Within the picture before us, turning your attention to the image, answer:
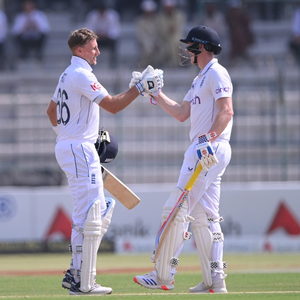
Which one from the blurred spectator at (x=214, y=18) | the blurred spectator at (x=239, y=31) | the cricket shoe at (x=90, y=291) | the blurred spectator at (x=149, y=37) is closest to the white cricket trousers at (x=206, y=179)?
the cricket shoe at (x=90, y=291)

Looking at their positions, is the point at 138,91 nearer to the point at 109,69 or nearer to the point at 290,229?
the point at 290,229

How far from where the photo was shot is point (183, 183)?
6.70 metres

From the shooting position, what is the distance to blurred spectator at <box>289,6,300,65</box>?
16891mm

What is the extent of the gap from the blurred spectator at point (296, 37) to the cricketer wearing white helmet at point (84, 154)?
10.9 metres

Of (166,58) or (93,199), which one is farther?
(166,58)

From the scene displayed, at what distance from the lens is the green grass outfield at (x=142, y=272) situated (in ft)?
20.4

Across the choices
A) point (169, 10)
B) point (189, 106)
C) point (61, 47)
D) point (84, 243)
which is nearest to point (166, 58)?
point (169, 10)

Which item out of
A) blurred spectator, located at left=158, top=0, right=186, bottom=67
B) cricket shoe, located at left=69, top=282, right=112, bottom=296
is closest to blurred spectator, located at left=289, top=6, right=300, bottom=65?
blurred spectator, located at left=158, top=0, right=186, bottom=67

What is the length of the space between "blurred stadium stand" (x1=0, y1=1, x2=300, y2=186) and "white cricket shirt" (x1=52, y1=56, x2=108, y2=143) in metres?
7.15

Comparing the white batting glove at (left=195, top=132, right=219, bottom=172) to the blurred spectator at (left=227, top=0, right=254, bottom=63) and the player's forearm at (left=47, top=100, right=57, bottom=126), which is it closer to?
the player's forearm at (left=47, top=100, right=57, bottom=126)

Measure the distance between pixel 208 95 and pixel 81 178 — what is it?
1.40 meters

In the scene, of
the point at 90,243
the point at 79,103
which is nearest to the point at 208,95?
the point at 79,103

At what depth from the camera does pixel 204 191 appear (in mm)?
6648

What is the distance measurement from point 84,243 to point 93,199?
15.4 inches
